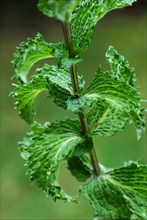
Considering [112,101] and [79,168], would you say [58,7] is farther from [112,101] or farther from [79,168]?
[79,168]

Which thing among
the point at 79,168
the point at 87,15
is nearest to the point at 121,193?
the point at 79,168

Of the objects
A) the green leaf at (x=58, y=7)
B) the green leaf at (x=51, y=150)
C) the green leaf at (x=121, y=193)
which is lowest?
the green leaf at (x=121, y=193)

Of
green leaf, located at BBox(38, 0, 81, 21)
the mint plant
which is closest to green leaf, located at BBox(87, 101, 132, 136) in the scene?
the mint plant

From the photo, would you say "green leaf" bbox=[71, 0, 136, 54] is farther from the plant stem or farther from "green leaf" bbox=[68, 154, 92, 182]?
"green leaf" bbox=[68, 154, 92, 182]

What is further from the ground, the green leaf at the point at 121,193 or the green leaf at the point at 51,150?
the green leaf at the point at 51,150

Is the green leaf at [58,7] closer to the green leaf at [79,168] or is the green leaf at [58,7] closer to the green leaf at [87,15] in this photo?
the green leaf at [87,15]

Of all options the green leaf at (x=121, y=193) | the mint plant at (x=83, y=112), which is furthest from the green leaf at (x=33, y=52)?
the green leaf at (x=121, y=193)

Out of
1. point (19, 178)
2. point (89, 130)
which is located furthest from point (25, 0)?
point (89, 130)
